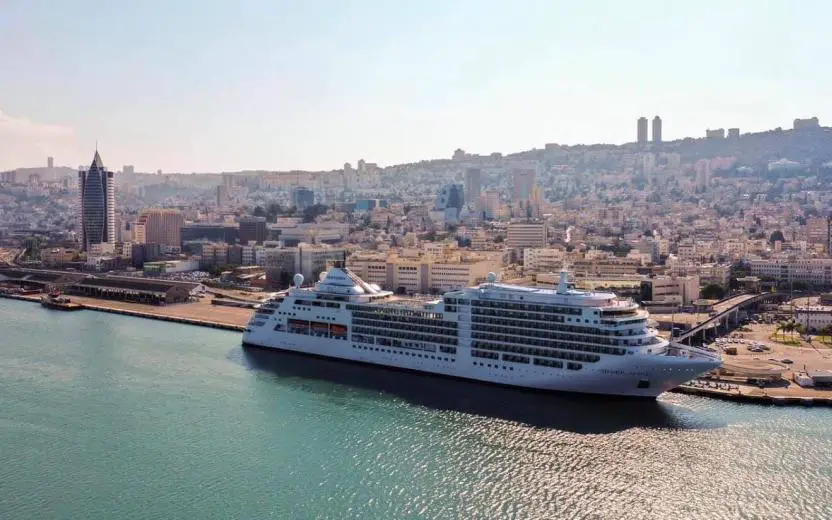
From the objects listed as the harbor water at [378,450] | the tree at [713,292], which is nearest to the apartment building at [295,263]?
the tree at [713,292]

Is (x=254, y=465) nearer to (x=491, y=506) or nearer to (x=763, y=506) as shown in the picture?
(x=491, y=506)

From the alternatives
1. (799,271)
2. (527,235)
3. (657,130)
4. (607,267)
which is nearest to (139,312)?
(607,267)

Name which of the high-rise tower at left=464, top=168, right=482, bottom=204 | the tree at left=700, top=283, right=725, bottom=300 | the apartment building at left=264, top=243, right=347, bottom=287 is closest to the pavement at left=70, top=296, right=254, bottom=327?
the apartment building at left=264, top=243, right=347, bottom=287

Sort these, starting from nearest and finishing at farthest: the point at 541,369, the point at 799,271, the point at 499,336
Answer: the point at 541,369, the point at 499,336, the point at 799,271

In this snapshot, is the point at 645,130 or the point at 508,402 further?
the point at 645,130

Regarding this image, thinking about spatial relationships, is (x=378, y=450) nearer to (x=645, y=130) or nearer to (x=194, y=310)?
(x=194, y=310)

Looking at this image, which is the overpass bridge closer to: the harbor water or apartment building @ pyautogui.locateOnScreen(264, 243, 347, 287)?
the harbor water
